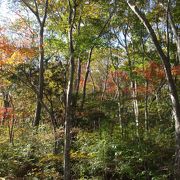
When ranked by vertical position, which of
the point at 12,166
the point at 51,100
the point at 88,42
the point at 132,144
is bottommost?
the point at 12,166

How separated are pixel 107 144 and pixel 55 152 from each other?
223 cm

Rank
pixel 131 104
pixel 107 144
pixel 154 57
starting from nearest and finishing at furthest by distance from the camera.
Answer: pixel 107 144, pixel 154 57, pixel 131 104

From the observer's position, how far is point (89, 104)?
18844 millimetres

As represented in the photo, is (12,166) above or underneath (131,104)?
underneath

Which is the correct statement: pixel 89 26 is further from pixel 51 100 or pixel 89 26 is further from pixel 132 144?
pixel 132 144

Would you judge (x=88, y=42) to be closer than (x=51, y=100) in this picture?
Yes

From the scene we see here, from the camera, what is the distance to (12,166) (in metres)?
11.7

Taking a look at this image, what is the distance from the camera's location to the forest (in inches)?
405

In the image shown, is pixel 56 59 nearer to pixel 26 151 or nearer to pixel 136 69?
pixel 136 69

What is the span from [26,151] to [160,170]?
18.5ft

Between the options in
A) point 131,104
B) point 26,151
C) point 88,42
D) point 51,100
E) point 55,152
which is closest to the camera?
point 88,42

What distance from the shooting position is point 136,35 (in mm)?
16734

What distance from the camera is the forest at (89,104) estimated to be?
1028 cm

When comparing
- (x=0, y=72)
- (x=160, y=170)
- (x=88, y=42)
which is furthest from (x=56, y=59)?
(x=160, y=170)
